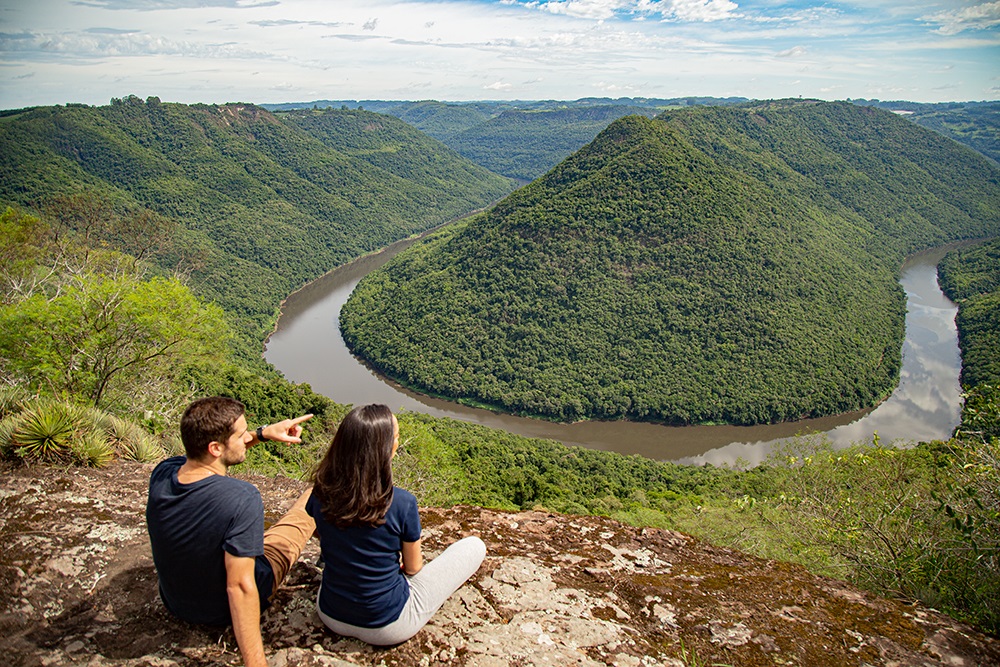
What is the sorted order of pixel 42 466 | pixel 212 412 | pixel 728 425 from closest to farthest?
pixel 212 412 → pixel 42 466 → pixel 728 425

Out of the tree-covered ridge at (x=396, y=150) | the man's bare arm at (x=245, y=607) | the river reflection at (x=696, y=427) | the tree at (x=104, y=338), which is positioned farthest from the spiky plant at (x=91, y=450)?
the tree-covered ridge at (x=396, y=150)

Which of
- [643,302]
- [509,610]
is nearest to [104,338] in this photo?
[509,610]

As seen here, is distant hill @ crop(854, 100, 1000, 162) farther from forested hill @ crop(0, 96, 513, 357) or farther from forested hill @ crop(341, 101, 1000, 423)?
forested hill @ crop(0, 96, 513, 357)

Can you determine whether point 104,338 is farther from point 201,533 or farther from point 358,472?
point 358,472

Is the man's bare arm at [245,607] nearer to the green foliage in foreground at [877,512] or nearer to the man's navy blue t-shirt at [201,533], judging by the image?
the man's navy blue t-shirt at [201,533]

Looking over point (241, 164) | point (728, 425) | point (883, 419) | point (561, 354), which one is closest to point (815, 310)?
point (883, 419)

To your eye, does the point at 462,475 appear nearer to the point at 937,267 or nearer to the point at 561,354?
the point at 561,354

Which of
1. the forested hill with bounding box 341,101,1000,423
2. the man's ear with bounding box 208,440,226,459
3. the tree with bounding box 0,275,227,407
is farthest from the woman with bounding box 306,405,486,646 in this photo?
the forested hill with bounding box 341,101,1000,423
